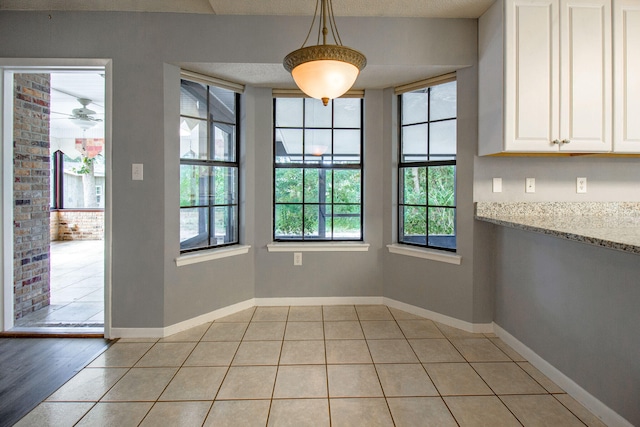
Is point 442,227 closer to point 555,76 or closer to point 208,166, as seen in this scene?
point 555,76

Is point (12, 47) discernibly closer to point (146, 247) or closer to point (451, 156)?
A: point (146, 247)

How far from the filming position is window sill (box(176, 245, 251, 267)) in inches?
105

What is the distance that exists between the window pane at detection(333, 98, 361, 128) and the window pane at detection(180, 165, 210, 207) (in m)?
1.34

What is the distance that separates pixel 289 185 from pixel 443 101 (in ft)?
5.24

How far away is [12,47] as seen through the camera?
2523 mm

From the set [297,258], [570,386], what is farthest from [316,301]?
[570,386]

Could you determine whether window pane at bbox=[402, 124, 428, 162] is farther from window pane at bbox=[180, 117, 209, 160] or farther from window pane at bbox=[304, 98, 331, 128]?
window pane at bbox=[180, 117, 209, 160]

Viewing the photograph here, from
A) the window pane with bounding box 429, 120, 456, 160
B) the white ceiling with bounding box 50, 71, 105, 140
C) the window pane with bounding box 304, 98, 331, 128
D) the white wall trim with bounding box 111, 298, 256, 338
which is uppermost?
the white ceiling with bounding box 50, 71, 105, 140

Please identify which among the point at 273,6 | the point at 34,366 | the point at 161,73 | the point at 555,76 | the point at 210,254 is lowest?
the point at 34,366

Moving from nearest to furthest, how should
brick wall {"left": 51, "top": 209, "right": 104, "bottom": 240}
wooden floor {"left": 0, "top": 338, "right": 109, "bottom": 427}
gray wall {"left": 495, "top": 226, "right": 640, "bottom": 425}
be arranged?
gray wall {"left": 495, "top": 226, "right": 640, "bottom": 425} → wooden floor {"left": 0, "top": 338, "right": 109, "bottom": 427} → brick wall {"left": 51, "top": 209, "right": 104, "bottom": 240}

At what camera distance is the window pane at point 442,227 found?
2.84m

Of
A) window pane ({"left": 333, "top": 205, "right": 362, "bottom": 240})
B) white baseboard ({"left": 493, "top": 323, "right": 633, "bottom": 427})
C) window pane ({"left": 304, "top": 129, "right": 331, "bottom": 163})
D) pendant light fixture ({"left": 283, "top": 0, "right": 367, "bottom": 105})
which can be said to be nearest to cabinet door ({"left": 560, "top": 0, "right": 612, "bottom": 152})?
white baseboard ({"left": 493, "top": 323, "right": 633, "bottom": 427})

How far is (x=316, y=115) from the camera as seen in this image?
323 cm

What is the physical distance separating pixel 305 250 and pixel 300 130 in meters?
1.19
